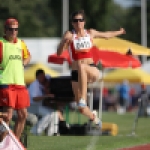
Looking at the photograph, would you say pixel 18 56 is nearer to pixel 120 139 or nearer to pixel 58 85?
pixel 120 139

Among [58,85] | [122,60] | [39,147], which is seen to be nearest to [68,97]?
[58,85]

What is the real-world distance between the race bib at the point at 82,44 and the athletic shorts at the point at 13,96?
3.98 feet

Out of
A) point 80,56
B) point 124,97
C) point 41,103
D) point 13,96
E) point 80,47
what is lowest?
point 124,97

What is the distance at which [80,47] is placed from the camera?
10.1m

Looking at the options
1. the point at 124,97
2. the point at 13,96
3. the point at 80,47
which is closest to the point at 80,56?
the point at 80,47

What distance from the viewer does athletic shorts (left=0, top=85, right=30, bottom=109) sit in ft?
30.9

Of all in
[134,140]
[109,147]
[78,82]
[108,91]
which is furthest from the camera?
[108,91]

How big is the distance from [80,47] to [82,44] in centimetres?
6

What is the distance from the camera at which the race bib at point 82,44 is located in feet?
33.2

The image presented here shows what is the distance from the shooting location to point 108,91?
4584cm

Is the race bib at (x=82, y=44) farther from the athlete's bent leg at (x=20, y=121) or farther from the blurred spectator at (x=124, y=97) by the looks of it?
the blurred spectator at (x=124, y=97)

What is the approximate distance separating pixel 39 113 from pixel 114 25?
58500 millimetres

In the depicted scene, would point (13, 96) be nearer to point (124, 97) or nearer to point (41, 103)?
point (41, 103)

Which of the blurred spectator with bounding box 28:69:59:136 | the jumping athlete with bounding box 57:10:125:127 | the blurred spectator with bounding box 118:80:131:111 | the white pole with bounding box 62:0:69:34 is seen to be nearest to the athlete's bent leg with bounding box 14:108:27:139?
the jumping athlete with bounding box 57:10:125:127
